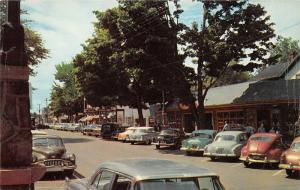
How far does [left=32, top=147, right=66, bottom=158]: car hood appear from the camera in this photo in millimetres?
17328

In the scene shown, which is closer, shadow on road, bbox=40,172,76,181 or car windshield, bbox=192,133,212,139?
shadow on road, bbox=40,172,76,181

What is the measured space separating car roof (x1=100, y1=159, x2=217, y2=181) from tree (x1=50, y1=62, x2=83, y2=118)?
320 feet

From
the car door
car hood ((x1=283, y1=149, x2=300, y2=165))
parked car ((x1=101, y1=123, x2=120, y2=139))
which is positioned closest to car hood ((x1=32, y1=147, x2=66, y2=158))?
car hood ((x1=283, y1=149, x2=300, y2=165))

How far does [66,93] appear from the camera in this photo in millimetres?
106938

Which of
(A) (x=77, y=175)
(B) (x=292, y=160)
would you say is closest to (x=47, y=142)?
(A) (x=77, y=175)

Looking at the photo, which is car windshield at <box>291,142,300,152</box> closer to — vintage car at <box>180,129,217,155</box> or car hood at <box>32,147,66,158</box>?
car hood at <box>32,147,66,158</box>

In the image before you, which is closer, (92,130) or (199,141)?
(199,141)

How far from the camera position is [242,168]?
2109cm

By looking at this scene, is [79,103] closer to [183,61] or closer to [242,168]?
[183,61]

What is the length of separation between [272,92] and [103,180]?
3206cm

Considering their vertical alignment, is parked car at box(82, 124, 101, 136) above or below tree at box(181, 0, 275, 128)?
below

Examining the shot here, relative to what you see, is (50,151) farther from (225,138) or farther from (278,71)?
(278,71)

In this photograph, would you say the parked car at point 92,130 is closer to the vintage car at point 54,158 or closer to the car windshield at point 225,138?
the car windshield at point 225,138

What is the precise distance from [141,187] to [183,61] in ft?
101
